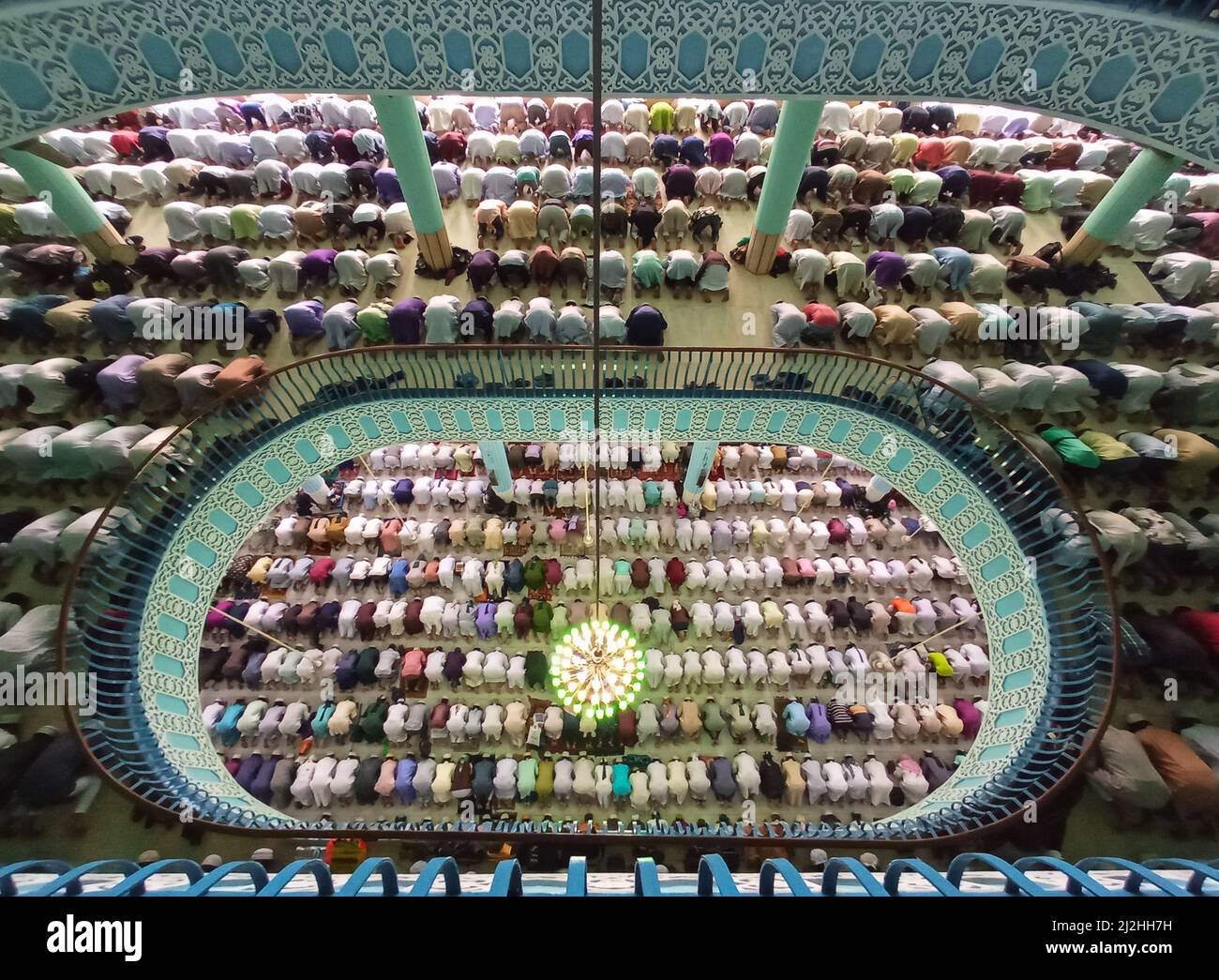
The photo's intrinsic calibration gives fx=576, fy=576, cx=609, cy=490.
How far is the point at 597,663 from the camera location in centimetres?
411

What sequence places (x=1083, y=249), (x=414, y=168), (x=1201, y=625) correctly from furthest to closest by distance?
(x=1083, y=249)
(x=414, y=168)
(x=1201, y=625)

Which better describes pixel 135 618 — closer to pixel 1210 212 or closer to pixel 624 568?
pixel 624 568

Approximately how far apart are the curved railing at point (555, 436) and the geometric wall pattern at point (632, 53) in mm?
2147

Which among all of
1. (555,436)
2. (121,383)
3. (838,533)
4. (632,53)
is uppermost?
(632,53)

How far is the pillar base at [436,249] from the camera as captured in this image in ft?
22.6

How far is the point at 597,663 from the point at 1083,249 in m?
8.26

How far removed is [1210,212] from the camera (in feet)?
27.2

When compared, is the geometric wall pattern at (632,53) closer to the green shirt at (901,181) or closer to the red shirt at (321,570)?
the green shirt at (901,181)

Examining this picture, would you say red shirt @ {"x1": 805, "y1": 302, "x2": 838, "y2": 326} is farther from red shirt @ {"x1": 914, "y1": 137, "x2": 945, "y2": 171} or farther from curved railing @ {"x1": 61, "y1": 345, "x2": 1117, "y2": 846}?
red shirt @ {"x1": 914, "y1": 137, "x2": 945, "y2": 171}

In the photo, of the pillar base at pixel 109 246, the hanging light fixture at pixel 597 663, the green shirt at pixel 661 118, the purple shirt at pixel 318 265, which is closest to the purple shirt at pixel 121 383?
the pillar base at pixel 109 246

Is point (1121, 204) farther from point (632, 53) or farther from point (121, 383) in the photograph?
point (121, 383)

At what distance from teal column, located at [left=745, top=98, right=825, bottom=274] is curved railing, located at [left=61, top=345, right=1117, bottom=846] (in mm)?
1808

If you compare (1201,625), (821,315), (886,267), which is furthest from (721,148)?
(1201,625)
